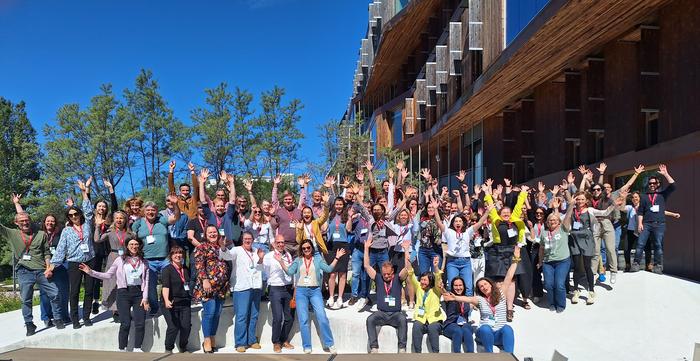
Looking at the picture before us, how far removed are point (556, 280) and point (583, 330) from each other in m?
0.95

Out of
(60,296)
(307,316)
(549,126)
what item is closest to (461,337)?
(307,316)

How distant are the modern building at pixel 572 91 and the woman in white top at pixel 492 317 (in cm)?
515

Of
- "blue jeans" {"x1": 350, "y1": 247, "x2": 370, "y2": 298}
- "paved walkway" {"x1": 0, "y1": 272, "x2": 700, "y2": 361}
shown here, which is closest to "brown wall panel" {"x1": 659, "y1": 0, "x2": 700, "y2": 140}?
"paved walkway" {"x1": 0, "y1": 272, "x2": 700, "y2": 361}

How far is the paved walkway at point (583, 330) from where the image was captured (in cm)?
834

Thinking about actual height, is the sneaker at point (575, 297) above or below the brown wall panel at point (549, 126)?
below

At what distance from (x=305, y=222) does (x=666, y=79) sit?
8.14 meters

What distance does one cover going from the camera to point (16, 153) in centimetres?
4697

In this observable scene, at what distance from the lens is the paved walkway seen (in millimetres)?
8344

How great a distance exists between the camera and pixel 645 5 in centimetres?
1170

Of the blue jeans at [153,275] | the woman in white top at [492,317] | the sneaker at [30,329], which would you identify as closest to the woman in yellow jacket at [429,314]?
the woman in white top at [492,317]

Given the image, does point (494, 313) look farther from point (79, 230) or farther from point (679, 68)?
point (679, 68)

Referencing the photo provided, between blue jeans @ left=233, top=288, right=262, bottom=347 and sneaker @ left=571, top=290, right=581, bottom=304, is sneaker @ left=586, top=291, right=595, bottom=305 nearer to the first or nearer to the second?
sneaker @ left=571, top=290, right=581, bottom=304

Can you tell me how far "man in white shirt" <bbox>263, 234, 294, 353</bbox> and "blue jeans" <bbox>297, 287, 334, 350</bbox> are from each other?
254 millimetres

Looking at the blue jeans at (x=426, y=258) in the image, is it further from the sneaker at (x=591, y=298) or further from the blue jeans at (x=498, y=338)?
the sneaker at (x=591, y=298)
